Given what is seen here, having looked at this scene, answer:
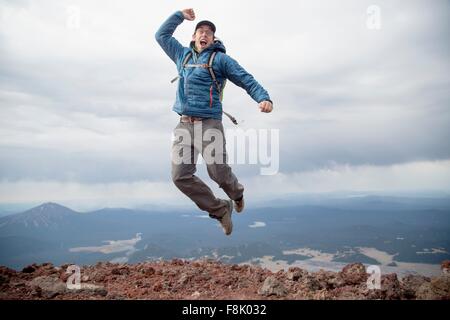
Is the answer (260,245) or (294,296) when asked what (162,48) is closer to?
(294,296)

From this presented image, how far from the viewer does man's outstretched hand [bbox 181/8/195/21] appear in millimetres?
6934

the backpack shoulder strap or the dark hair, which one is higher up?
the dark hair

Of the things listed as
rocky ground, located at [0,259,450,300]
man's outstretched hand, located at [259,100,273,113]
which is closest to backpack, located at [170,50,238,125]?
man's outstretched hand, located at [259,100,273,113]

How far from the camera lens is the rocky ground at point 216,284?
572 cm

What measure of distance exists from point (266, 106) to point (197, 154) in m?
1.70

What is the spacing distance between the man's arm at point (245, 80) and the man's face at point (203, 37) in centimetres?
54

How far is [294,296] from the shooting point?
562cm

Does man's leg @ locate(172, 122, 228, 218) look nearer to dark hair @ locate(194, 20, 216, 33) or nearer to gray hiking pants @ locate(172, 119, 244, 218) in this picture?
gray hiking pants @ locate(172, 119, 244, 218)

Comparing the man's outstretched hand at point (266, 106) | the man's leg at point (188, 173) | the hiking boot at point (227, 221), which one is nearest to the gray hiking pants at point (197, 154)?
the man's leg at point (188, 173)

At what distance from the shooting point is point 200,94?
6.31 metres

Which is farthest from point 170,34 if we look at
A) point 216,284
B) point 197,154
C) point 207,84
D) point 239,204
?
point 216,284

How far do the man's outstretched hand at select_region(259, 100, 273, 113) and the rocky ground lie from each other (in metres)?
2.97
